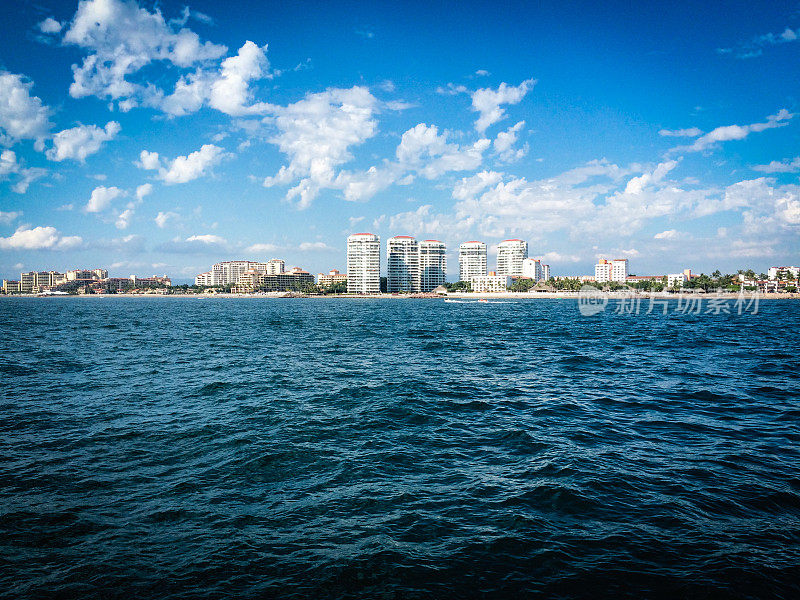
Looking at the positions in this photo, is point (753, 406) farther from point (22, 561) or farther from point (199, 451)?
point (22, 561)

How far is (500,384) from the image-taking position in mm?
22297

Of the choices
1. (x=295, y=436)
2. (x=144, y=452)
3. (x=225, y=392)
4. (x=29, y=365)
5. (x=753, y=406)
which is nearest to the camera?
(x=144, y=452)

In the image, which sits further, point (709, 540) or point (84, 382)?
point (84, 382)

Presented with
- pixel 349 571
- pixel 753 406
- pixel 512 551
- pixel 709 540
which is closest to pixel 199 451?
pixel 349 571

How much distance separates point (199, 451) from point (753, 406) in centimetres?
2070

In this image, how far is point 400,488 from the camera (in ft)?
34.2

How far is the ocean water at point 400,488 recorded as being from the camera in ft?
23.5

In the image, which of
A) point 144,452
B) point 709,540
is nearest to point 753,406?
point 709,540

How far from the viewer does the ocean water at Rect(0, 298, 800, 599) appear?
23.5 feet

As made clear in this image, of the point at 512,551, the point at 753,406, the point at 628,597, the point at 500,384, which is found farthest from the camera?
the point at 500,384

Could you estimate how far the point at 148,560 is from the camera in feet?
24.8

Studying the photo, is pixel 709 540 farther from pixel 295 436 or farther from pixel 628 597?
pixel 295 436

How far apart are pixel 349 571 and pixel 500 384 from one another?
1617 centimetres

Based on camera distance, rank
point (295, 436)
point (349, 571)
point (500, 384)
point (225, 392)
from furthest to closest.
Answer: point (500, 384) < point (225, 392) < point (295, 436) < point (349, 571)
